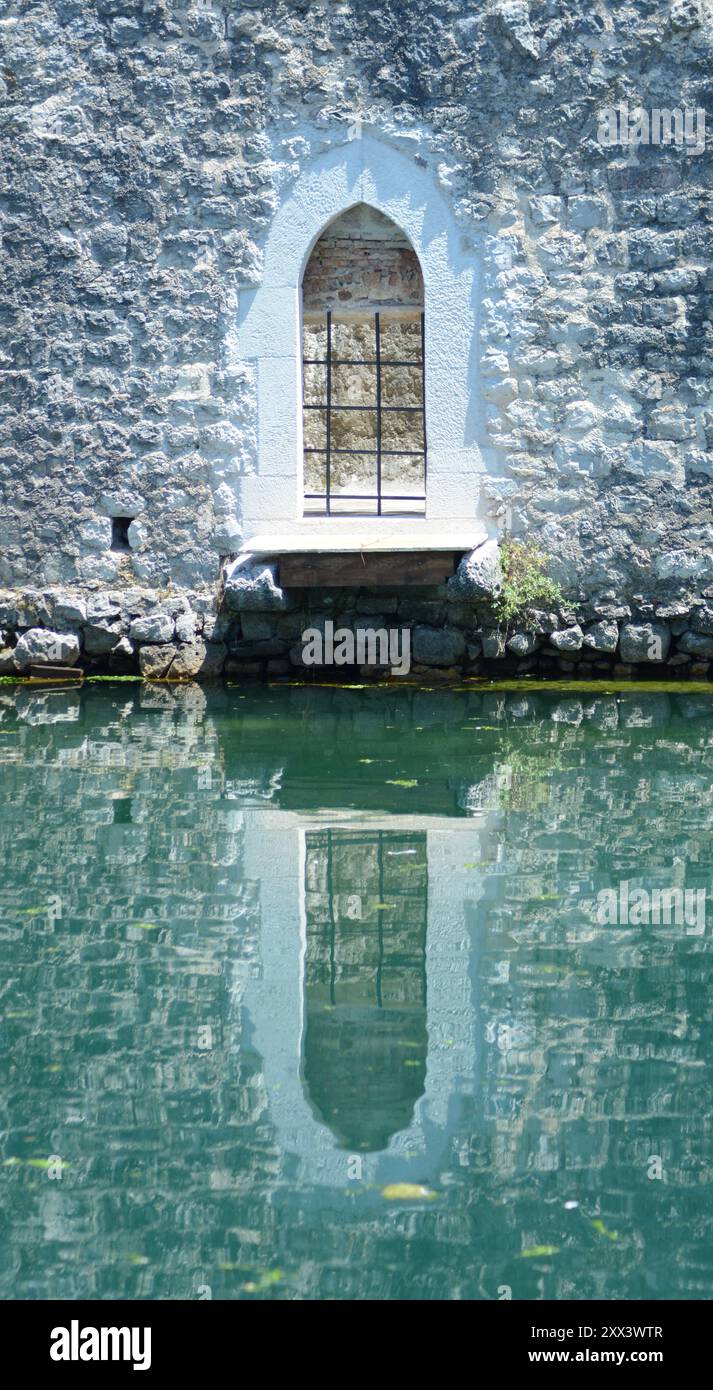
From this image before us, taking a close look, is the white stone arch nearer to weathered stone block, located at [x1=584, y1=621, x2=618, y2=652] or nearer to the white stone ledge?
the white stone ledge

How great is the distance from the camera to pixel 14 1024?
3.46 metres

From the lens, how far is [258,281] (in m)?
8.43

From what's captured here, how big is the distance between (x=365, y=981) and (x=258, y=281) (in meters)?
5.50

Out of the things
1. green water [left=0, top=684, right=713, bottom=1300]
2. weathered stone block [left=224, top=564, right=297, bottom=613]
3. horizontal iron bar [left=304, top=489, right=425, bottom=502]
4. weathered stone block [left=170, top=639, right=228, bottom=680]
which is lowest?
green water [left=0, top=684, right=713, bottom=1300]

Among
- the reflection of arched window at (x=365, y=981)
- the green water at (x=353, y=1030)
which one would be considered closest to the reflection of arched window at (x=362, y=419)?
the green water at (x=353, y=1030)

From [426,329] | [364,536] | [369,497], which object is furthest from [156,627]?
[426,329]

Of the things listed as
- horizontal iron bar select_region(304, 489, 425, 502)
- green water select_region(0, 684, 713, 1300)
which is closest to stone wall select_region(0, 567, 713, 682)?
horizontal iron bar select_region(304, 489, 425, 502)

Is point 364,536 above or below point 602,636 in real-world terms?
above

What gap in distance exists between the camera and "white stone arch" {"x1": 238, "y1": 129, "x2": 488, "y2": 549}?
27.5 ft

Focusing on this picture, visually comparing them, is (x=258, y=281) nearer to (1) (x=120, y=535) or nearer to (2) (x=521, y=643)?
(1) (x=120, y=535)

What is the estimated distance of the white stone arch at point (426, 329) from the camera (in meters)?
8.38

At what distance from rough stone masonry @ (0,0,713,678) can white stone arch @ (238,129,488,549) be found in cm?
8

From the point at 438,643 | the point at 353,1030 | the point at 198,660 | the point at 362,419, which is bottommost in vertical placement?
the point at 353,1030

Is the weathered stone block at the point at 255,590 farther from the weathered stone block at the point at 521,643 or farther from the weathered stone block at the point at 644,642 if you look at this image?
the weathered stone block at the point at 644,642
